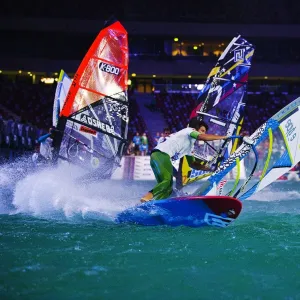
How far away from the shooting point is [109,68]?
477 inches

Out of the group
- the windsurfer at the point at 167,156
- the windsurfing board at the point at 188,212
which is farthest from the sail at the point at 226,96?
the windsurfing board at the point at 188,212

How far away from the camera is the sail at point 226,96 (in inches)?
481

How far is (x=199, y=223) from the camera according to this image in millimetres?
6598

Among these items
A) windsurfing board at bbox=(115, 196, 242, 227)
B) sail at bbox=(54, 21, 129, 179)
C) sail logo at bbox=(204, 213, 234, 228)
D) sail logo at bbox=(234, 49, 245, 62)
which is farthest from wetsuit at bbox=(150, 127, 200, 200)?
sail logo at bbox=(234, 49, 245, 62)

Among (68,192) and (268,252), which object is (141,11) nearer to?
(68,192)

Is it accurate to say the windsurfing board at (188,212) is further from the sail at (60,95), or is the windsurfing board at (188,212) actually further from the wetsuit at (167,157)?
the sail at (60,95)

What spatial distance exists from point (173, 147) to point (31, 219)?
2.10 m

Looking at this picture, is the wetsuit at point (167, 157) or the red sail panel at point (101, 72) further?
the red sail panel at point (101, 72)

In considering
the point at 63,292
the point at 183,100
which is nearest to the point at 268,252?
the point at 63,292

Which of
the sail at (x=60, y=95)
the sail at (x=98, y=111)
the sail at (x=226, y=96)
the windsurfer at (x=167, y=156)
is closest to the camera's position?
the windsurfer at (x=167, y=156)

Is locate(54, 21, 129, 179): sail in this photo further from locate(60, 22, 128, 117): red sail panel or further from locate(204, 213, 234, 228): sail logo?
locate(204, 213, 234, 228): sail logo

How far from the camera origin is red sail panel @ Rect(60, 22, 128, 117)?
11742 mm

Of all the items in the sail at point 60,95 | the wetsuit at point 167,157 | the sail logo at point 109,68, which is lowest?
the wetsuit at point 167,157

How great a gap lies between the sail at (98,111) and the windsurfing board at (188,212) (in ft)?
16.5
